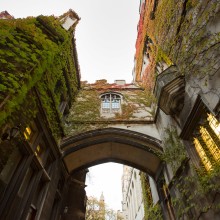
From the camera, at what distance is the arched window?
10.8 metres

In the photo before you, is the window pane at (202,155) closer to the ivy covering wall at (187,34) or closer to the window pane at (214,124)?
the window pane at (214,124)

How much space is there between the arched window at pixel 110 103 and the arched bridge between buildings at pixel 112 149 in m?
1.89

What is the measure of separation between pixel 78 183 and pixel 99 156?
2693 millimetres

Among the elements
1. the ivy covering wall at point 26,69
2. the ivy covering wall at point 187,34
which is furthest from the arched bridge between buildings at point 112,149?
the ivy covering wall at point 187,34

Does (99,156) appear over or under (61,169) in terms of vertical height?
over

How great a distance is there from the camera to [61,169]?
855cm

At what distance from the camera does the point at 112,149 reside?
9.89 meters

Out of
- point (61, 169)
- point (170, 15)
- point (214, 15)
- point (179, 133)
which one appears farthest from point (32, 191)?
point (170, 15)

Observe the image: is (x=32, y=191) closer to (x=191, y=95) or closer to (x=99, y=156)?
(x=99, y=156)

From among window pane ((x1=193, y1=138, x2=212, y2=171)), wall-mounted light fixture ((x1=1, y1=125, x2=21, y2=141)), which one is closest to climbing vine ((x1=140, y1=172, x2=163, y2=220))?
window pane ((x1=193, y1=138, x2=212, y2=171))

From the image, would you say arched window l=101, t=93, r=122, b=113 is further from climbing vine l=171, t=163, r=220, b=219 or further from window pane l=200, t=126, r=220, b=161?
window pane l=200, t=126, r=220, b=161

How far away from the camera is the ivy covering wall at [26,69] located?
13.3ft

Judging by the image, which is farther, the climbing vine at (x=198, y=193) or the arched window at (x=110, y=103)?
the arched window at (x=110, y=103)

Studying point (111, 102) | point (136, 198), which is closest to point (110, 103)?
point (111, 102)
